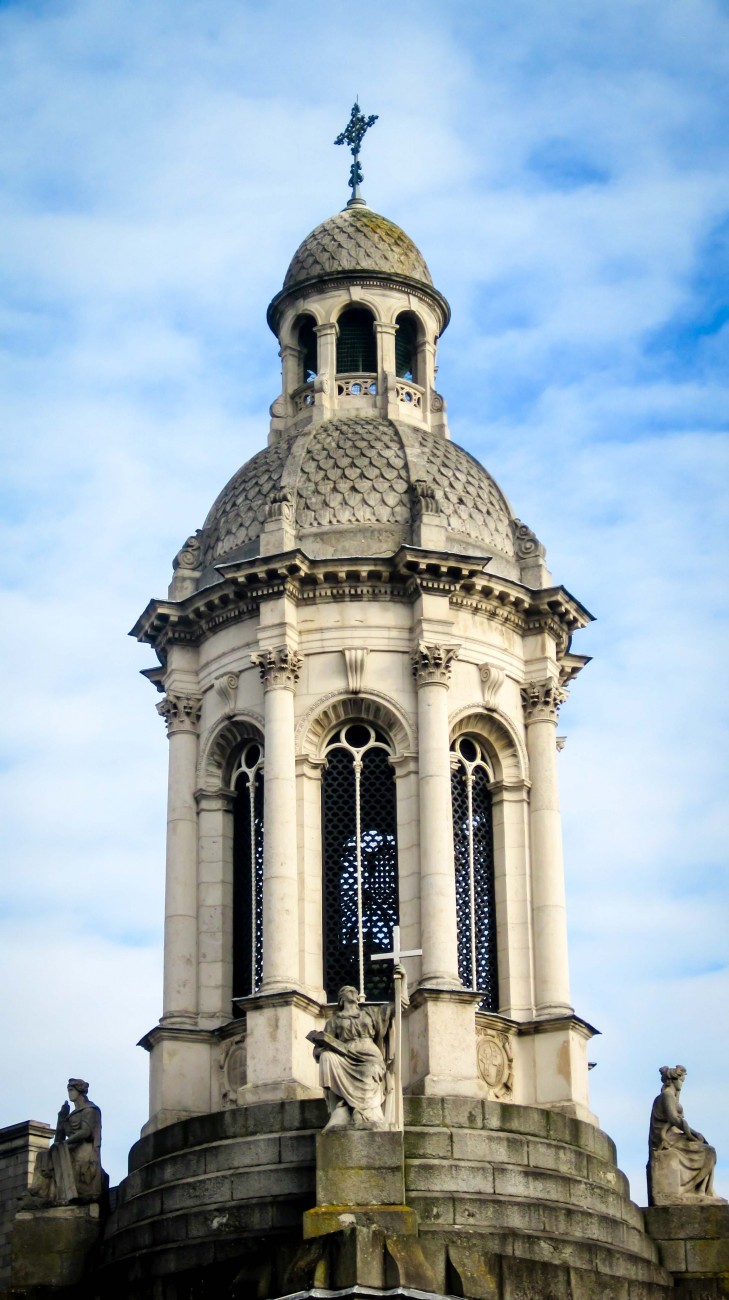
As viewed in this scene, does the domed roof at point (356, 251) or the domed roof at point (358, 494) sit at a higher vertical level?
the domed roof at point (356, 251)

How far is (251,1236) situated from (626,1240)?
6008 mm

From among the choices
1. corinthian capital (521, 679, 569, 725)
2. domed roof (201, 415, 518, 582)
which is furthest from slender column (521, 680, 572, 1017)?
domed roof (201, 415, 518, 582)

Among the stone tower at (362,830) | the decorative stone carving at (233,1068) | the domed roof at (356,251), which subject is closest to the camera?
the stone tower at (362,830)

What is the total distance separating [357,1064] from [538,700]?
998cm

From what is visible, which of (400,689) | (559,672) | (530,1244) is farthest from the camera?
(559,672)

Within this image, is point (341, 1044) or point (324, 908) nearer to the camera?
point (341, 1044)

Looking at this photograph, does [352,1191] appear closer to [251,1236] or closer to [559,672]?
[251,1236]

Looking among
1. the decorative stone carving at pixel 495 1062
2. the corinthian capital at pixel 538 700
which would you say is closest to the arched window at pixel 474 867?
the decorative stone carving at pixel 495 1062

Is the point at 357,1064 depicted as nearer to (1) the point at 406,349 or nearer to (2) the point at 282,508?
(2) the point at 282,508

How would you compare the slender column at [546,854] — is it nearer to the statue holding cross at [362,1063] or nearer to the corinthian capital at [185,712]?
the statue holding cross at [362,1063]

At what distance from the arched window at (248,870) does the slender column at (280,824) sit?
1231mm

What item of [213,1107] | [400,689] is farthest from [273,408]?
[213,1107]

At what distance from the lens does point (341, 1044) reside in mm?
37125

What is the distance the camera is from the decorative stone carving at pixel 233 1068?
136 feet
